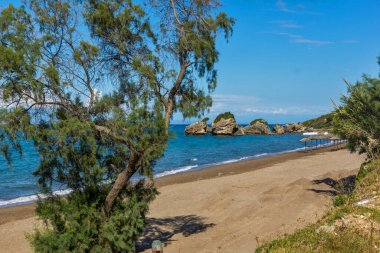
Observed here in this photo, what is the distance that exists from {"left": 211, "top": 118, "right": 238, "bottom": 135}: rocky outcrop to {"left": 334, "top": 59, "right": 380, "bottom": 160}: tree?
93.2 m

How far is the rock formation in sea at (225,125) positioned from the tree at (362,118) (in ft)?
306

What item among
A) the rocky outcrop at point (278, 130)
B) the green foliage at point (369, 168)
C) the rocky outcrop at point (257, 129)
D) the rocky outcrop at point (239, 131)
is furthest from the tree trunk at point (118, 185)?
the rocky outcrop at point (278, 130)

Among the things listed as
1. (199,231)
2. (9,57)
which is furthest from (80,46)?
(199,231)

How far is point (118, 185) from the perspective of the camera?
448 inches

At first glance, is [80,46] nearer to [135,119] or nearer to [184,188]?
[135,119]

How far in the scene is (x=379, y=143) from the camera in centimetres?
1741

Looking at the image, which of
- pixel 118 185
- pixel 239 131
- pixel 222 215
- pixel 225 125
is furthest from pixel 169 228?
pixel 239 131

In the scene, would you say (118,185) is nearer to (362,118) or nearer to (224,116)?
(362,118)

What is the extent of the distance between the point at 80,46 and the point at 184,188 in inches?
635

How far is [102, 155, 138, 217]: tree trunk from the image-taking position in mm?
11352

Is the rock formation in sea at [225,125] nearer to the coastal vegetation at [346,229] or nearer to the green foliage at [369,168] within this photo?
the coastal vegetation at [346,229]

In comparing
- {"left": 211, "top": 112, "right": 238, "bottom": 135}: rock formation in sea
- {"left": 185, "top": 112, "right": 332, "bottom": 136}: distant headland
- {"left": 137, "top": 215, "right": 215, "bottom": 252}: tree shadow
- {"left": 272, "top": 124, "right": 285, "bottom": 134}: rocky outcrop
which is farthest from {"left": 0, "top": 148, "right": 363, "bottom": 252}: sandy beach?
{"left": 272, "top": 124, "right": 285, "bottom": 134}: rocky outcrop

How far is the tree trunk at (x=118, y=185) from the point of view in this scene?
447 inches

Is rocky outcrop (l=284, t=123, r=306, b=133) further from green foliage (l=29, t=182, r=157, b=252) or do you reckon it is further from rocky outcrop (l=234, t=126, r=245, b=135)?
green foliage (l=29, t=182, r=157, b=252)
